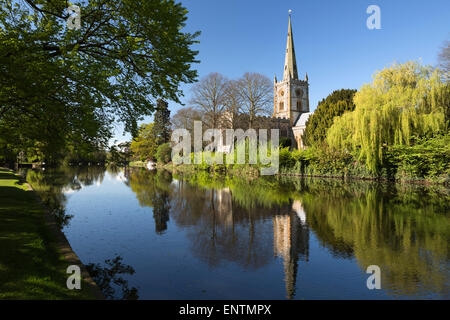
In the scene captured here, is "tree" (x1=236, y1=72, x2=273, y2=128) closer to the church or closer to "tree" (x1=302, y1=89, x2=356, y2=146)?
"tree" (x1=302, y1=89, x2=356, y2=146)

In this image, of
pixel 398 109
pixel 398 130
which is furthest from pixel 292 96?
pixel 398 130

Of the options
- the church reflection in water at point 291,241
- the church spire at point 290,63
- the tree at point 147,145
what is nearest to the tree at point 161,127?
the tree at point 147,145

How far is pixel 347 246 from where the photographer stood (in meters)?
7.04

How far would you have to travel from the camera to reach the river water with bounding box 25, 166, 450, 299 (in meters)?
4.76

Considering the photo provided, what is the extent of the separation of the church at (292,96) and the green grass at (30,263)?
201 ft

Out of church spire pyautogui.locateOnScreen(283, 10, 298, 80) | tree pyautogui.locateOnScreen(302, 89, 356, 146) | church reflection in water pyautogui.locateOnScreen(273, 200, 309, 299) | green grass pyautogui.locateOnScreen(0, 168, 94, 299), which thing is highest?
church spire pyautogui.locateOnScreen(283, 10, 298, 80)

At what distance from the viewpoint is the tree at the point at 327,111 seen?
3578 centimetres

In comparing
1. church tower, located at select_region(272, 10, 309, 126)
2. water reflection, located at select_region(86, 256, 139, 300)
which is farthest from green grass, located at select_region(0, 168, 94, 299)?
church tower, located at select_region(272, 10, 309, 126)

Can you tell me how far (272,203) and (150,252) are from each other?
7784mm

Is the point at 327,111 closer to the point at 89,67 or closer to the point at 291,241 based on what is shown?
the point at 291,241

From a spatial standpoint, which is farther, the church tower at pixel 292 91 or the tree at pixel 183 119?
the church tower at pixel 292 91

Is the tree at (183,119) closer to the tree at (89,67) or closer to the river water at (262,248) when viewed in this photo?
the river water at (262,248)

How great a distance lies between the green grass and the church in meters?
61.3

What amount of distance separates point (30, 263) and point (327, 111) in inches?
1503
